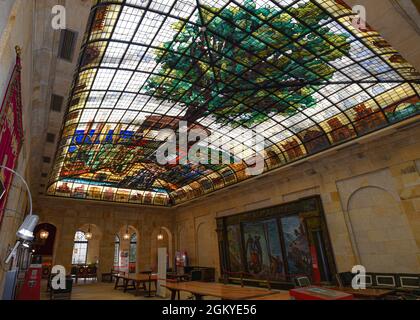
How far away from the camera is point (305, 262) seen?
547 inches

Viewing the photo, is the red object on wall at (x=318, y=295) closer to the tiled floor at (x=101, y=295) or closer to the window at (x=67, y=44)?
the window at (x=67, y=44)

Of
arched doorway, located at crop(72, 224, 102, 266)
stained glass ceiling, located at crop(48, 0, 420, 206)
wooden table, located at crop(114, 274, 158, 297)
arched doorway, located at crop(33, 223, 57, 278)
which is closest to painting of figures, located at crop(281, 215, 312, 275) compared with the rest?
stained glass ceiling, located at crop(48, 0, 420, 206)

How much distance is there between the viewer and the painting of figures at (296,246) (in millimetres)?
13875

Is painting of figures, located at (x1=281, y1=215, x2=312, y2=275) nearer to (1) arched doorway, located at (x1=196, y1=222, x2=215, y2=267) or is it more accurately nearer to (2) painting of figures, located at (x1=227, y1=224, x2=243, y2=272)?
(2) painting of figures, located at (x1=227, y1=224, x2=243, y2=272)

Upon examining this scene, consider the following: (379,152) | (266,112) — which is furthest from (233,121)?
(379,152)

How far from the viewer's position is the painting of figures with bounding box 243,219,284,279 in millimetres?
15508

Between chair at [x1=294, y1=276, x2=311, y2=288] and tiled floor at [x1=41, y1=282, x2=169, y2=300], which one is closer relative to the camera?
chair at [x1=294, y1=276, x2=311, y2=288]

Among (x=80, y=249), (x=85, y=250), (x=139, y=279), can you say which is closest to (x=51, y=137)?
(x=139, y=279)

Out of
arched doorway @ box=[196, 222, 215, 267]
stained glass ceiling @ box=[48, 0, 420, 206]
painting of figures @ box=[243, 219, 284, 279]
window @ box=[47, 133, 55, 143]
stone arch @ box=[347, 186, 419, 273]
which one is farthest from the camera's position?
arched doorway @ box=[196, 222, 215, 267]

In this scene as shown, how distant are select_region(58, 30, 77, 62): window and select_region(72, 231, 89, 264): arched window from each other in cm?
2771

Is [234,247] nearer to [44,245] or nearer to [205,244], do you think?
[205,244]

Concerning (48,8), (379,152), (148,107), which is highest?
(148,107)
